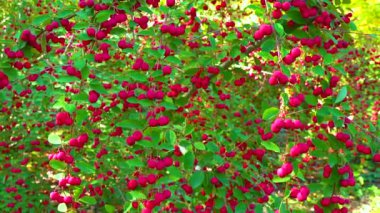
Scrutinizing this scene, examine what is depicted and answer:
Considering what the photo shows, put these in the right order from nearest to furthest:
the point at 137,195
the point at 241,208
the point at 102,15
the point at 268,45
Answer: the point at 102,15
the point at 137,195
the point at 268,45
the point at 241,208

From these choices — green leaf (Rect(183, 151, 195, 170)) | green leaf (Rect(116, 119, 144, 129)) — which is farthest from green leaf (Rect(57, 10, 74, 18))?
green leaf (Rect(183, 151, 195, 170))

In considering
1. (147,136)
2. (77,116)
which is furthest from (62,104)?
(147,136)

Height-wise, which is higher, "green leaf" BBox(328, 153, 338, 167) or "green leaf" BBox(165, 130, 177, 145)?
"green leaf" BBox(165, 130, 177, 145)

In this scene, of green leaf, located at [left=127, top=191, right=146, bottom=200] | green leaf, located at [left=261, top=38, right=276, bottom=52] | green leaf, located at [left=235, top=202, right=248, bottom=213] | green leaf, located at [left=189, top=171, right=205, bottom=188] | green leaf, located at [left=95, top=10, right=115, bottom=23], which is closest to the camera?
green leaf, located at [left=95, top=10, right=115, bottom=23]

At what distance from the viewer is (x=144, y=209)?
2.06m

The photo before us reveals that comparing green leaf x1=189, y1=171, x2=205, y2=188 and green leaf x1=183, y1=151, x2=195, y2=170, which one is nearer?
green leaf x1=183, y1=151, x2=195, y2=170

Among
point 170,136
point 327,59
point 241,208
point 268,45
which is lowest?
point 241,208

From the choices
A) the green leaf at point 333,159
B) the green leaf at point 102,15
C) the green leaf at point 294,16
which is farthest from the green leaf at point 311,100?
the green leaf at point 102,15

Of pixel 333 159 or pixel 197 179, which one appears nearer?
pixel 333 159

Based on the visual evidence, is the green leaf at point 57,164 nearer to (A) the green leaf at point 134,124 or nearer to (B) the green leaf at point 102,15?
(A) the green leaf at point 134,124

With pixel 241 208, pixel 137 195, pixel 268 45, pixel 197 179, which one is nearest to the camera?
pixel 137 195

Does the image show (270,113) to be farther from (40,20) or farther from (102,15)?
(40,20)

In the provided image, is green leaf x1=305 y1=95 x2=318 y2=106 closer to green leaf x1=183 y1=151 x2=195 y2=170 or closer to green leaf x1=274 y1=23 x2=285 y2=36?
green leaf x1=274 y1=23 x2=285 y2=36

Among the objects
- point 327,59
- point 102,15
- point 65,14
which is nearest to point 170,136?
point 102,15
